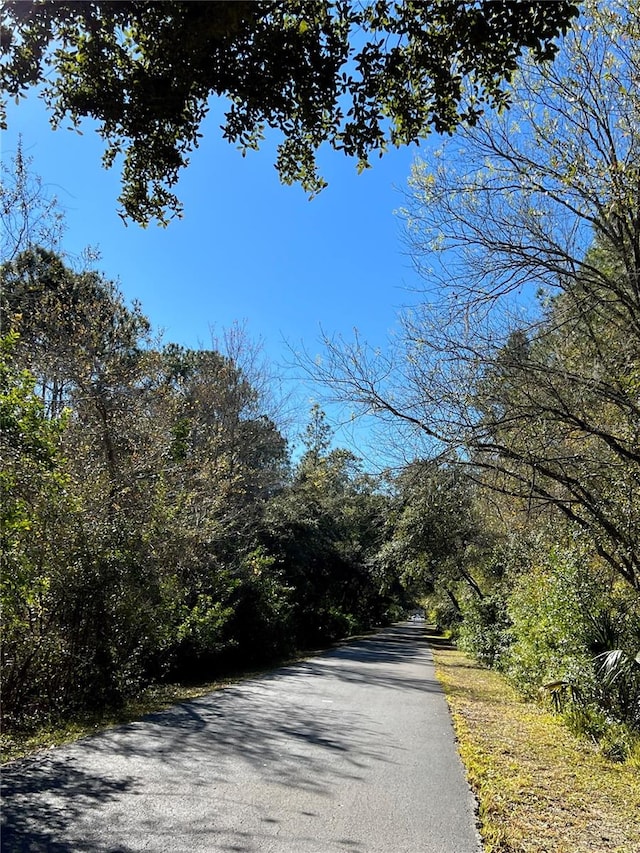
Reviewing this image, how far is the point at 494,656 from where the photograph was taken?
1711 centimetres

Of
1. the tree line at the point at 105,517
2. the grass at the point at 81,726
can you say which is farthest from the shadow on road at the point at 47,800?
the tree line at the point at 105,517

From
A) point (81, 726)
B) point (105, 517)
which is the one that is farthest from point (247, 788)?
point (105, 517)

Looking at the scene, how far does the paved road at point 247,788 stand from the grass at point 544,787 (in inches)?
10.5

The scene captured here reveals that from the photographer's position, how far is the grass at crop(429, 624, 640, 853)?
4.35 meters

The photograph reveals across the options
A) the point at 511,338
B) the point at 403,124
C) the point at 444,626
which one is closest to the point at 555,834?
the point at 511,338

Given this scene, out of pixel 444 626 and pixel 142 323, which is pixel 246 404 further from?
pixel 444 626

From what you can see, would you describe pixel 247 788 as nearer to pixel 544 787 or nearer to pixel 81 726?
pixel 544 787

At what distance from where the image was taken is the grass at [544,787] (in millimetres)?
4348

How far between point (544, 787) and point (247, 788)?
304 cm

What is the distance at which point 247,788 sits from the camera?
5078 millimetres

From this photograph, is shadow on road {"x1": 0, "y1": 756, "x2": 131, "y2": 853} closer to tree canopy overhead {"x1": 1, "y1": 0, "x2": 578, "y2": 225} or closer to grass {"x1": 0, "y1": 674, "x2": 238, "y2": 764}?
grass {"x1": 0, "y1": 674, "x2": 238, "y2": 764}

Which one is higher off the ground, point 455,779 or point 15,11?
point 15,11

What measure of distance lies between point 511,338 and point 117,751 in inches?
258

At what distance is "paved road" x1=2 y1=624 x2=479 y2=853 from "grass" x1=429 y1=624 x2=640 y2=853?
266 mm
